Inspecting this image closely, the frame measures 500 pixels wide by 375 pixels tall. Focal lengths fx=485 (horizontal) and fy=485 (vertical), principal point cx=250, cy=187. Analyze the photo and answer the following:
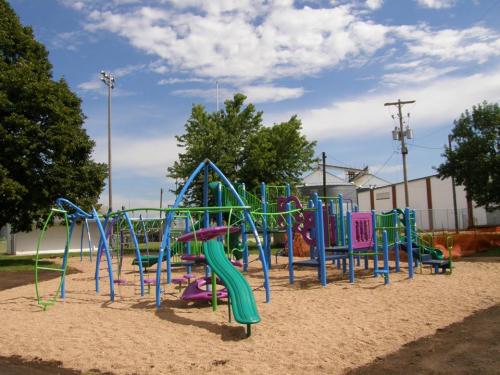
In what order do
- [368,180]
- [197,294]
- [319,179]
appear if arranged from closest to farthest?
[197,294], [319,179], [368,180]

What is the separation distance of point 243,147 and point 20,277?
51.5ft

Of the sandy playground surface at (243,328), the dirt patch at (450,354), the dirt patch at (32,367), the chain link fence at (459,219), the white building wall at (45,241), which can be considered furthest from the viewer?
the chain link fence at (459,219)

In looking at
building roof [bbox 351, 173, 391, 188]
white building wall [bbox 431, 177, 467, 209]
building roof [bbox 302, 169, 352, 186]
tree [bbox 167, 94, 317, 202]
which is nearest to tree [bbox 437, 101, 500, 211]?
tree [bbox 167, 94, 317, 202]

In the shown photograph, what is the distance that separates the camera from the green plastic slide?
683 cm

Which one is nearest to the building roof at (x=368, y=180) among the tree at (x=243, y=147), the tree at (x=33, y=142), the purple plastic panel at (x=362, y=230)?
the tree at (x=243, y=147)

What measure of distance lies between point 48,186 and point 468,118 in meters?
21.2

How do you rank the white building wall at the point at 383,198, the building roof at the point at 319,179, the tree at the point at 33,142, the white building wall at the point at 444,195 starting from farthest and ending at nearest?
the building roof at the point at 319,179 → the white building wall at the point at 383,198 → the white building wall at the point at 444,195 → the tree at the point at 33,142

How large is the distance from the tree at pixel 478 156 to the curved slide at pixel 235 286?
754 inches

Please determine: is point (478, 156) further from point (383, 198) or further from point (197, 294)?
point (383, 198)

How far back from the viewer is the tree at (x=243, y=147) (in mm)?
28016

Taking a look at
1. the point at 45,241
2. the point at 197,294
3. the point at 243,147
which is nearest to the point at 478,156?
the point at 243,147

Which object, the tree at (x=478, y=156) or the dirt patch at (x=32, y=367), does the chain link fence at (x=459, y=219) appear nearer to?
the tree at (x=478, y=156)

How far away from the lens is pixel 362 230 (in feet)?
43.0

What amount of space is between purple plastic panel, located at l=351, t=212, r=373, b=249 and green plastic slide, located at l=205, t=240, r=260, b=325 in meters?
5.60
